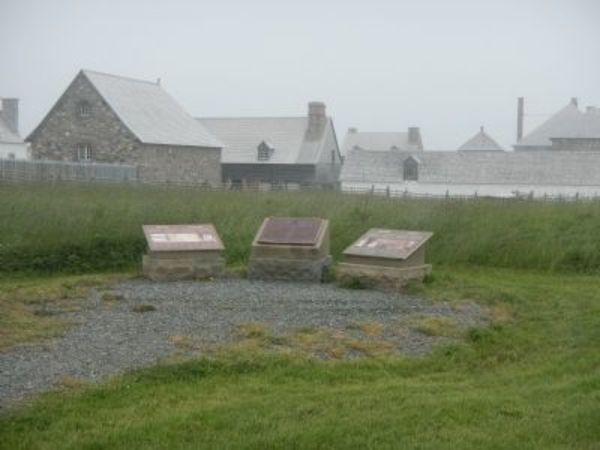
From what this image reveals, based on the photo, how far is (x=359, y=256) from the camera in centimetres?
1236

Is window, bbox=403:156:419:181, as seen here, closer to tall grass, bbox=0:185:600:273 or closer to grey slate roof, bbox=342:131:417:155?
tall grass, bbox=0:185:600:273

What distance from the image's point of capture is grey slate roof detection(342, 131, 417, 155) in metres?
77.4

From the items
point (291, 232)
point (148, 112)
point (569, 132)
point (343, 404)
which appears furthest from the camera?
point (569, 132)

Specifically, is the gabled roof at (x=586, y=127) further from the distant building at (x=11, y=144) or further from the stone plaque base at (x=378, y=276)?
the stone plaque base at (x=378, y=276)

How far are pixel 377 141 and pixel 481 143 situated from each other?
953 centimetres

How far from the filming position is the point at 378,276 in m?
12.1

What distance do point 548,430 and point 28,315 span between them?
610 centimetres

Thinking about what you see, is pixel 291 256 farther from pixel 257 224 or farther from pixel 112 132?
pixel 112 132

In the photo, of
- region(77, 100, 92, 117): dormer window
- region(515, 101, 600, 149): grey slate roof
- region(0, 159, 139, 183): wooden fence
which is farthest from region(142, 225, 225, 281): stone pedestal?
region(515, 101, 600, 149): grey slate roof

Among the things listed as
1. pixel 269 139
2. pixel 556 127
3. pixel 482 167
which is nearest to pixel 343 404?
pixel 482 167

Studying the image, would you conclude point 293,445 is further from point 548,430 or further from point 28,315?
point 28,315

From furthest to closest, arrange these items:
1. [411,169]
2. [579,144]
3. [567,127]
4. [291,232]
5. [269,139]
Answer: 1. [567,127]
2. [579,144]
3. [269,139]
4. [411,169]
5. [291,232]

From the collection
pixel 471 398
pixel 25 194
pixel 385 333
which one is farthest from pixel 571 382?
pixel 25 194

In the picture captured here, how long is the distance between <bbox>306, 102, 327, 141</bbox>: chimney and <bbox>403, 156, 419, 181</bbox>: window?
671 centimetres
